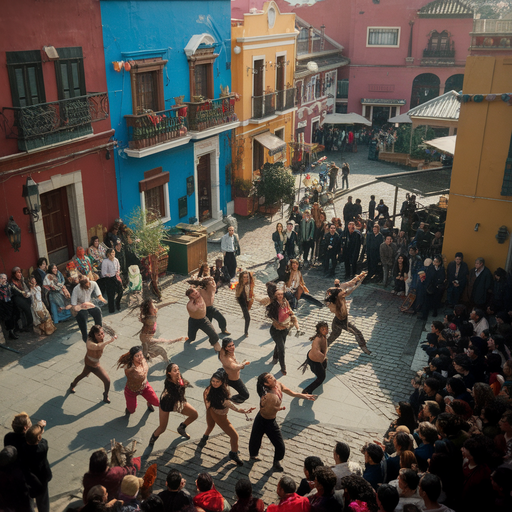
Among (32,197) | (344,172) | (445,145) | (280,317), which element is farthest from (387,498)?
(344,172)

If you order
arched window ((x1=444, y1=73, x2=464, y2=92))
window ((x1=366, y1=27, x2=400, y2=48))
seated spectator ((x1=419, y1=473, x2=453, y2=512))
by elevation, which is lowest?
seated spectator ((x1=419, y1=473, x2=453, y2=512))

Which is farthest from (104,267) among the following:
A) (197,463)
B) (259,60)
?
(259,60)

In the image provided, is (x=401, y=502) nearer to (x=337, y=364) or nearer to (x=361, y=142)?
(x=337, y=364)

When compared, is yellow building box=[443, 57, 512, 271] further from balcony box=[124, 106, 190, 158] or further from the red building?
the red building

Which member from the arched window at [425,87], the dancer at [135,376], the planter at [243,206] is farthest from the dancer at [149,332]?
the arched window at [425,87]

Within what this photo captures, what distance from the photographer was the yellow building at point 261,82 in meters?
20.2

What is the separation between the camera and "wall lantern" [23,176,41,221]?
12.0 metres

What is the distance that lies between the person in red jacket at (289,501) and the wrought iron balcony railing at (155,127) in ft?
36.6

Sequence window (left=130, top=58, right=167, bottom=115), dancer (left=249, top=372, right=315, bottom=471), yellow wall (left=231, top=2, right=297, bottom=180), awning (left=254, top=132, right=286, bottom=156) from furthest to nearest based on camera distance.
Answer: awning (left=254, top=132, right=286, bottom=156), yellow wall (left=231, top=2, right=297, bottom=180), window (left=130, top=58, right=167, bottom=115), dancer (left=249, top=372, right=315, bottom=471)

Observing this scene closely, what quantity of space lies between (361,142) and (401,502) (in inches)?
1201

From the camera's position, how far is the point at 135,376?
8445 millimetres

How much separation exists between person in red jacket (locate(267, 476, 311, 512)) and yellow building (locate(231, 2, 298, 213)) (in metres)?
16.2

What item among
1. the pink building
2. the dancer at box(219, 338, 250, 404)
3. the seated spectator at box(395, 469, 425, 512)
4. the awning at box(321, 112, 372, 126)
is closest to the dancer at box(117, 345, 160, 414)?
the dancer at box(219, 338, 250, 404)

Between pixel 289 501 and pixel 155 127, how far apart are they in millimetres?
11871
